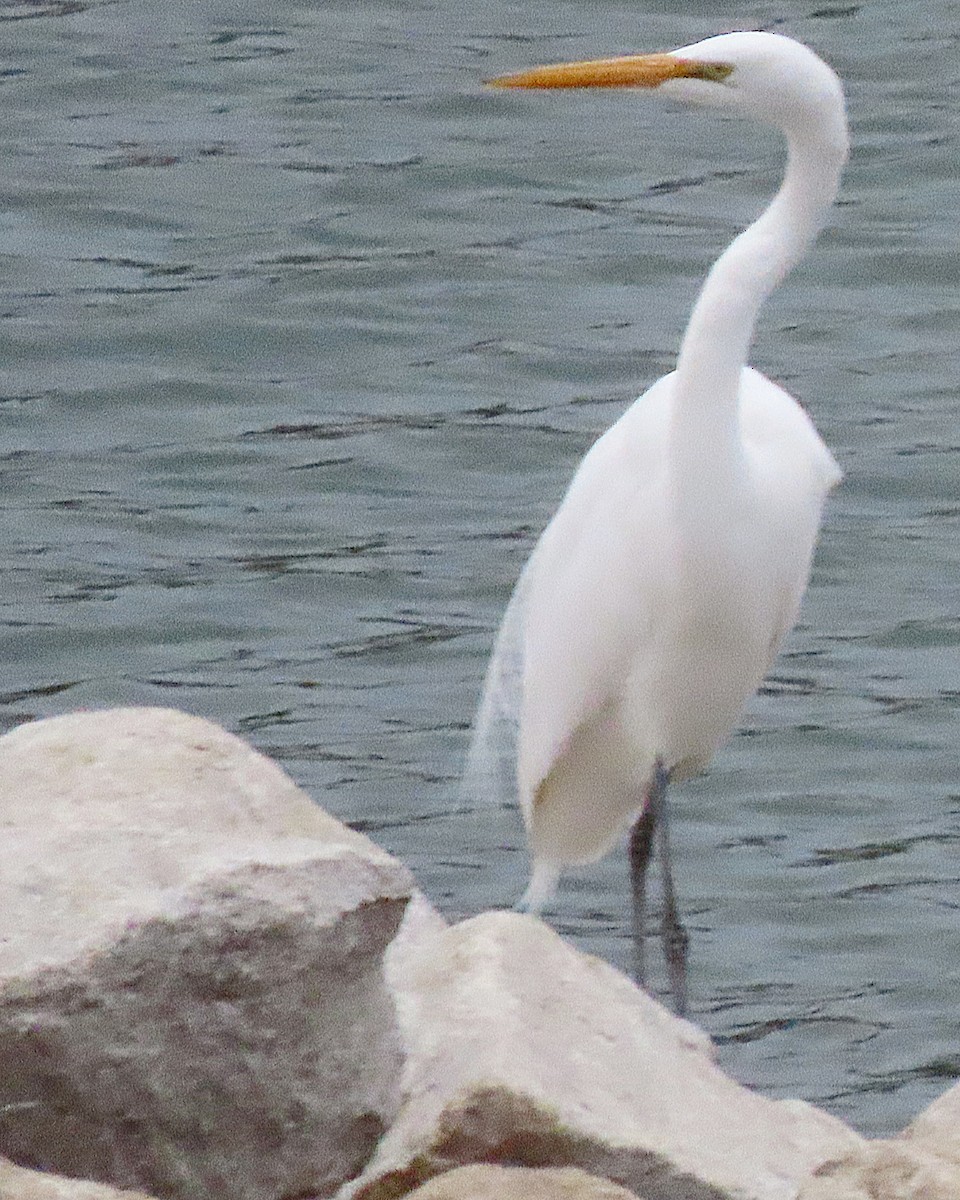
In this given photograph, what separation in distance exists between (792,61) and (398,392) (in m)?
4.48

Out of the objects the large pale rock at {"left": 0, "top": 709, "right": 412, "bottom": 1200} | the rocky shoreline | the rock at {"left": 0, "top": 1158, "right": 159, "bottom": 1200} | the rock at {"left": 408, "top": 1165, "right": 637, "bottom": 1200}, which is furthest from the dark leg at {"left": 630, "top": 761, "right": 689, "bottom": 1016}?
the rock at {"left": 0, "top": 1158, "right": 159, "bottom": 1200}

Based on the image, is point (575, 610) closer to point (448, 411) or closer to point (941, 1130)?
point (941, 1130)

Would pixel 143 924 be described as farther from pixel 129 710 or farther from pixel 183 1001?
pixel 129 710

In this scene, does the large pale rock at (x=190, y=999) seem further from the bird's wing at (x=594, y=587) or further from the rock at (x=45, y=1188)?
the bird's wing at (x=594, y=587)

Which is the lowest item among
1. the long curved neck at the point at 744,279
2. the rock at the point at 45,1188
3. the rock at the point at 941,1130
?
the rock at the point at 941,1130

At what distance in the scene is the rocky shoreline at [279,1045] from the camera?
353cm

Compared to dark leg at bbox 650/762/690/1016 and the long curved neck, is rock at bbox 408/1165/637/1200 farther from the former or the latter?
dark leg at bbox 650/762/690/1016

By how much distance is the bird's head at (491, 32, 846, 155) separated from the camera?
5.18 meters

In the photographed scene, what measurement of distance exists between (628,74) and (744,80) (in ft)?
0.70

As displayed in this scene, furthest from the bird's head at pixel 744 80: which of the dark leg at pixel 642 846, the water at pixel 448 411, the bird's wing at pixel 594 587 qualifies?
the water at pixel 448 411

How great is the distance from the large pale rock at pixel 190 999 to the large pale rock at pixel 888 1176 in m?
0.62

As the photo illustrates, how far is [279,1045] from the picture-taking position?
12.2 feet

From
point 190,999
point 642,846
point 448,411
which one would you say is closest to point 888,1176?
point 190,999

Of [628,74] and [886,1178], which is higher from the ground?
[628,74]
